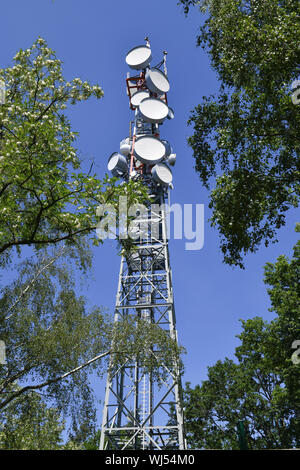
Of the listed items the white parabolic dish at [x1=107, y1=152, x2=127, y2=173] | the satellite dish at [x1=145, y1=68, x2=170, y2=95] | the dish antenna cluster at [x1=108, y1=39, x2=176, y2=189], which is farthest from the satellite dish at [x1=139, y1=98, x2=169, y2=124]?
the white parabolic dish at [x1=107, y1=152, x2=127, y2=173]

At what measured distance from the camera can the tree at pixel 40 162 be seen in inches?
269

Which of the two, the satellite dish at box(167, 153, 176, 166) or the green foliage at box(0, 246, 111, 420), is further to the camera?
the satellite dish at box(167, 153, 176, 166)

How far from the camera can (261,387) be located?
27.0m

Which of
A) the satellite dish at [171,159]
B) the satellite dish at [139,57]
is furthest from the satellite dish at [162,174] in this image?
the satellite dish at [139,57]

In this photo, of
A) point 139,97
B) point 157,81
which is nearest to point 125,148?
point 139,97

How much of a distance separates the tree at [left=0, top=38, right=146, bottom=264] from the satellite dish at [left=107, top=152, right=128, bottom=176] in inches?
716

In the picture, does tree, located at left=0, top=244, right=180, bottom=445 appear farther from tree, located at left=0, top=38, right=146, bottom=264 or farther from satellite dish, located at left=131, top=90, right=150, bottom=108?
satellite dish, located at left=131, top=90, right=150, bottom=108

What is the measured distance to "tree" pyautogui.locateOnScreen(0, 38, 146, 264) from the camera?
6824mm

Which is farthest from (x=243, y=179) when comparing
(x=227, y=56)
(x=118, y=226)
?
(x=118, y=226)

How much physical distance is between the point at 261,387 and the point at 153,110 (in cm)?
2050

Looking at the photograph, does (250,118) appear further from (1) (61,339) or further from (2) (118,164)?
(2) (118,164)

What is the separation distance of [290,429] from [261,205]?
20.3 meters

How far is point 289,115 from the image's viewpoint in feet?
28.5
